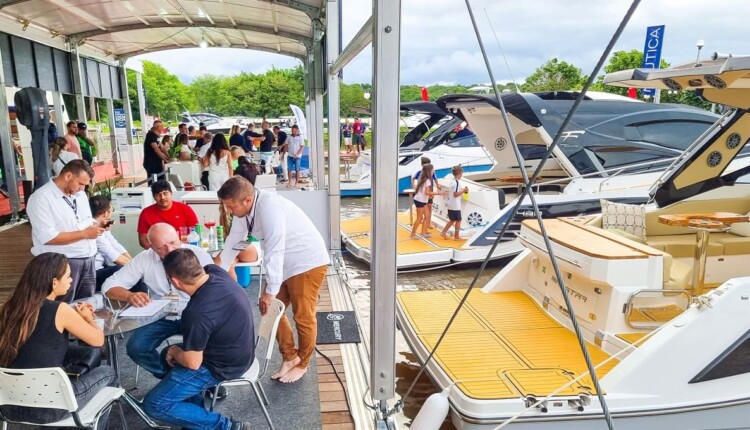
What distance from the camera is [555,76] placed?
26594 millimetres

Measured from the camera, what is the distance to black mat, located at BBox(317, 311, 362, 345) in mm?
4145

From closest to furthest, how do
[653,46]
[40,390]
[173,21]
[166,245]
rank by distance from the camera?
1. [40,390]
2. [166,245]
3. [173,21]
4. [653,46]

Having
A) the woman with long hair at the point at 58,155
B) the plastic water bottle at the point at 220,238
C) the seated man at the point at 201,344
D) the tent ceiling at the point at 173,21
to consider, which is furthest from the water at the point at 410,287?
the woman with long hair at the point at 58,155

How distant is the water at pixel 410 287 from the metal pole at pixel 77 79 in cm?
780

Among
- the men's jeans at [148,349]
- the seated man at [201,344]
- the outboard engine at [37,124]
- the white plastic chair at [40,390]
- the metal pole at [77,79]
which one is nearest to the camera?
the white plastic chair at [40,390]

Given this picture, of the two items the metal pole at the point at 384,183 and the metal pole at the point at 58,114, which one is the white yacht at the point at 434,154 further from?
the metal pole at the point at 384,183

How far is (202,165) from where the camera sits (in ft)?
28.2

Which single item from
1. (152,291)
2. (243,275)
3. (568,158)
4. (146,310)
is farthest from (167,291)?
(568,158)

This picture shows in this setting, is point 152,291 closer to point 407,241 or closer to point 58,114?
point 407,241

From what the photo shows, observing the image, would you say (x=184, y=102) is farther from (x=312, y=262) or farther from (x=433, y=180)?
(x=312, y=262)

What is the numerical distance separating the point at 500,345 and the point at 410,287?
2895 mm

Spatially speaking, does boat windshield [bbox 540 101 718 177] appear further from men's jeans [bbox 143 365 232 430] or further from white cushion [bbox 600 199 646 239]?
men's jeans [bbox 143 365 232 430]

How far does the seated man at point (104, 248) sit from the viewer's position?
13.0 ft

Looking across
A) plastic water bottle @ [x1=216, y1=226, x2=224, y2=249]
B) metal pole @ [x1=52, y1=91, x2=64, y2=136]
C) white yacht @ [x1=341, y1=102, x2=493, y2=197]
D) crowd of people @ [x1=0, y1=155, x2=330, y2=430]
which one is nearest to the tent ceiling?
metal pole @ [x1=52, y1=91, x2=64, y2=136]
